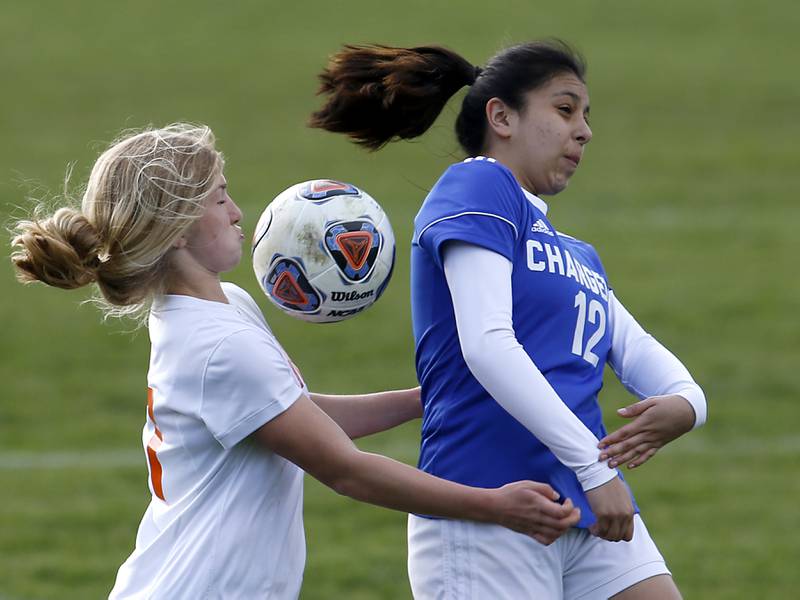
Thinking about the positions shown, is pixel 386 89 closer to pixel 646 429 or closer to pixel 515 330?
pixel 515 330

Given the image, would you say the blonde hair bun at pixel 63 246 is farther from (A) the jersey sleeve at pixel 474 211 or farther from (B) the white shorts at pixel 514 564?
(B) the white shorts at pixel 514 564

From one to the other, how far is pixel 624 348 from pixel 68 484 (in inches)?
195

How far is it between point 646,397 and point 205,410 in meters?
1.17

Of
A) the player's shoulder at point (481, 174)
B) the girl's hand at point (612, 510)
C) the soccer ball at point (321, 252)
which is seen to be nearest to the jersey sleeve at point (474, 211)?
the player's shoulder at point (481, 174)

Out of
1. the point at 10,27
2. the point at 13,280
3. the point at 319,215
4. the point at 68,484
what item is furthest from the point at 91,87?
the point at 319,215

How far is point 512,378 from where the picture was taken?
3197mm

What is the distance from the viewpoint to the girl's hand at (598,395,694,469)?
331cm

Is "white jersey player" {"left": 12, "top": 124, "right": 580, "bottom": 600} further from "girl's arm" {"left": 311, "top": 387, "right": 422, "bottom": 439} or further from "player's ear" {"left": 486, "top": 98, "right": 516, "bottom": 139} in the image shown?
"player's ear" {"left": 486, "top": 98, "right": 516, "bottom": 139}

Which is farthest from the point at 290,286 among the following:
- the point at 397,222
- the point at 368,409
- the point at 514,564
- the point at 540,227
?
the point at 397,222

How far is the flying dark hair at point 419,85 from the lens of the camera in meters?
3.65

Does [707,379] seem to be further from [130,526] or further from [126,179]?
[126,179]

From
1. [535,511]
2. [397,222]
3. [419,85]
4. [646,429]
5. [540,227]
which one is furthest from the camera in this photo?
[397,222]

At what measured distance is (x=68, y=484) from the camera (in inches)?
313

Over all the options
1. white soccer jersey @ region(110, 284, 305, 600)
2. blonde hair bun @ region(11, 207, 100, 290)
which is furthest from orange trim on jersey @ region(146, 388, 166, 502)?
blonde hair bun @ region(11, 207, 100, 290)
